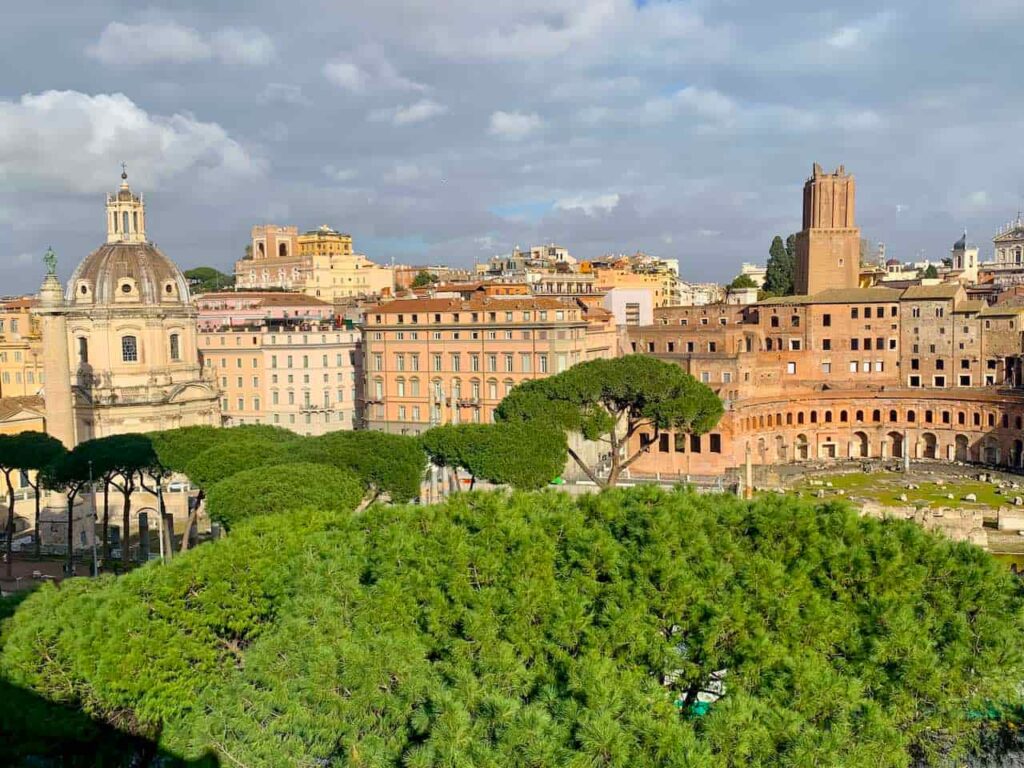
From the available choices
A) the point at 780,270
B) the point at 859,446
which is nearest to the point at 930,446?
the point at 859,446

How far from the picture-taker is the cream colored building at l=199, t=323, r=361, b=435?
63.9 metres

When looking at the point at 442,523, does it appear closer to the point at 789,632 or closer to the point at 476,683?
the point at 476,683

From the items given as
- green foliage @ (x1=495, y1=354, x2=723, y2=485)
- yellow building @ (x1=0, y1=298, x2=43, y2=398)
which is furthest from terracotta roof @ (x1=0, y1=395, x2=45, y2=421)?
green foliage @ (x1=495, y1=354, x2=723, y2=485)

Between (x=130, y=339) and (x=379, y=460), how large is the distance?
2430 cm

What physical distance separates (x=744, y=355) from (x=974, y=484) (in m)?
15.4

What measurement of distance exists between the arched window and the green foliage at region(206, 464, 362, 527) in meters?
25.1

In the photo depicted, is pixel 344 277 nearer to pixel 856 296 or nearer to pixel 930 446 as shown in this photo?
pixel 856 296

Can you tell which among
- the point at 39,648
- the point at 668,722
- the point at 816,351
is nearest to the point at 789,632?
the point at 668,722

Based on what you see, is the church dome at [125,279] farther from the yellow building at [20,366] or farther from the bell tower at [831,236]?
the bell tower at [831,236]

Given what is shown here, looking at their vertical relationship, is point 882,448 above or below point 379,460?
below

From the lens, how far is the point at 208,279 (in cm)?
14100

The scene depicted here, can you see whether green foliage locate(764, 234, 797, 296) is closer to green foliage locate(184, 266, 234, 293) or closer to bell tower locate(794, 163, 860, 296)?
bell tower locate(794, 163, 860, 296)

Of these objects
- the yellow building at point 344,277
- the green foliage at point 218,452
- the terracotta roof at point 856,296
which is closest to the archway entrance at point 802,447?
the terracotta roof at point 856,296

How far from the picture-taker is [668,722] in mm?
11633
